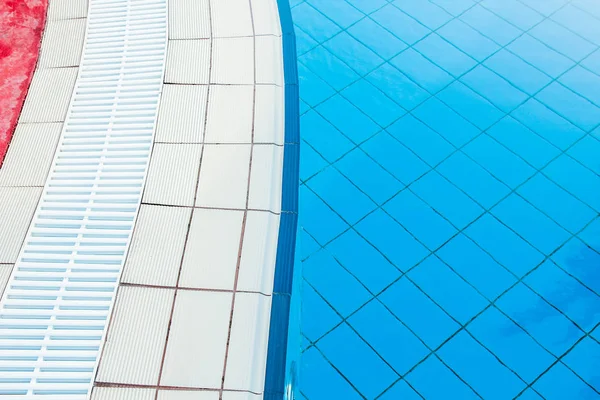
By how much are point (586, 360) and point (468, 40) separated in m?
3.13

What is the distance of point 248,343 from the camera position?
242 centimetres

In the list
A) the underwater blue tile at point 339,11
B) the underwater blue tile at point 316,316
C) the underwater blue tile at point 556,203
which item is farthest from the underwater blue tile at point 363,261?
the underwater blue tile at point 339,11

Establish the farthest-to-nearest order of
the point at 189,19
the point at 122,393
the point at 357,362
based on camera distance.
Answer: the point at 189,19
the point at 357,362
the point at 122,393

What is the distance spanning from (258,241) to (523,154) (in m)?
2.74

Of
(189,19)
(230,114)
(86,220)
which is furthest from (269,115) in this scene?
(86,220)

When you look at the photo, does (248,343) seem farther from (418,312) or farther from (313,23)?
(313,23)

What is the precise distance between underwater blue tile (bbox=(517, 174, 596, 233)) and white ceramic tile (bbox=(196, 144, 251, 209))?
240cm

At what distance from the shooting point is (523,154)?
445 centimetres

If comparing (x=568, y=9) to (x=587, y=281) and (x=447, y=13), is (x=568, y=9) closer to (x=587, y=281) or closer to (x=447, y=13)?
(x=447, y=13)

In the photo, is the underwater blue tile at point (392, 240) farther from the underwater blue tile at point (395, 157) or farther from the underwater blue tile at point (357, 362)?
the underwater blue tile at point (357, 362)

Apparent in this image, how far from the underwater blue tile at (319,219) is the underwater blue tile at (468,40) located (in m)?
2.27

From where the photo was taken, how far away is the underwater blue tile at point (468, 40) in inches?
202

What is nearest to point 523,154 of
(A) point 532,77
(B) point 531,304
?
(A) point 532,77

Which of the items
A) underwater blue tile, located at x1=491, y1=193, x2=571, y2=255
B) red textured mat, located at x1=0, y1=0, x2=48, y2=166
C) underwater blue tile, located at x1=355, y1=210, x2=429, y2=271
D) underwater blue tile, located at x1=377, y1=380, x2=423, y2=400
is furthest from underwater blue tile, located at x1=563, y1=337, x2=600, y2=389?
red textured mat, located at x1=0, y1=0, x2=48, y2=166
